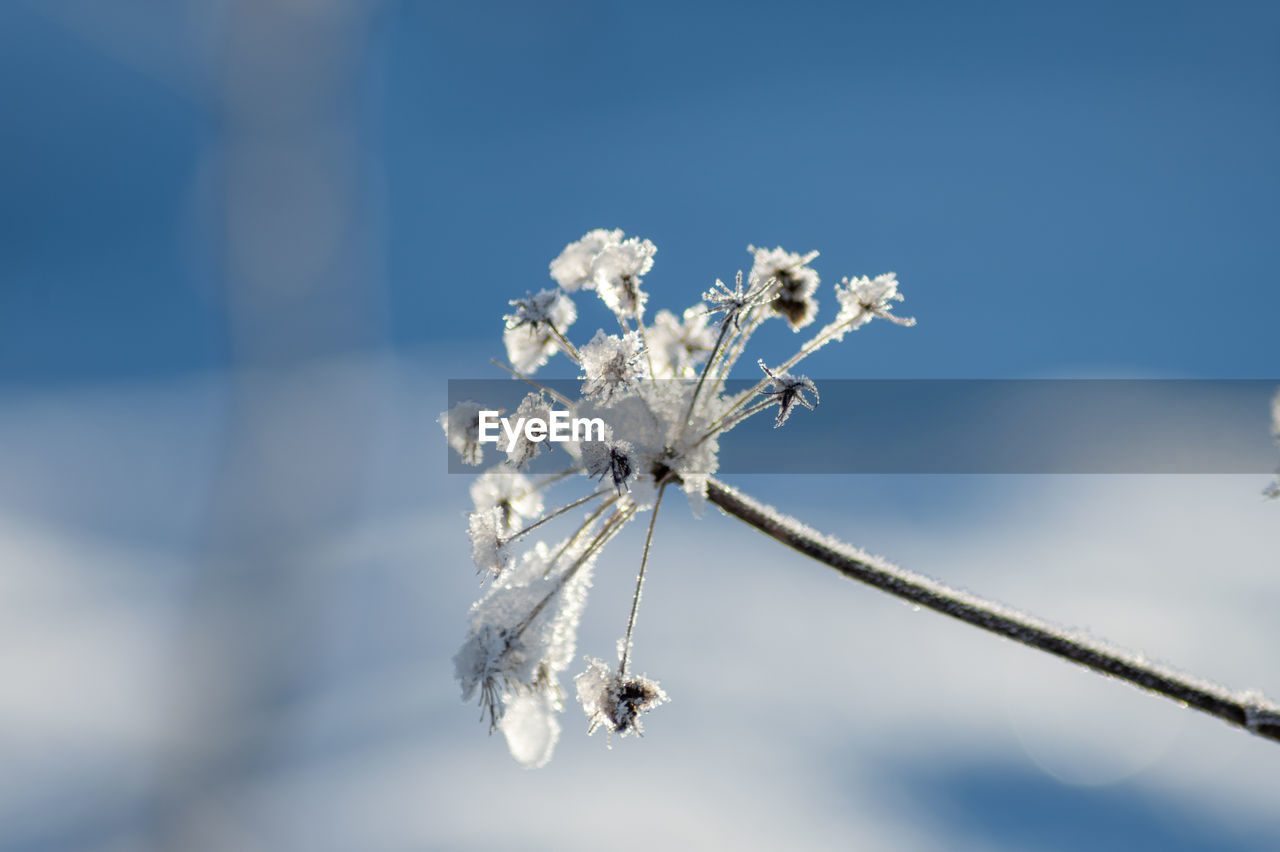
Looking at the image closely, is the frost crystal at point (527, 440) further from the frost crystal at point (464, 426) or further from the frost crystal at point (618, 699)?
the frost crystal at point (618, 699)

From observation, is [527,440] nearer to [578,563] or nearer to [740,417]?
[578,563]

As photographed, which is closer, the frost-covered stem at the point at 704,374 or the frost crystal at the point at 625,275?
the frost-covered stem at the point at 704,374

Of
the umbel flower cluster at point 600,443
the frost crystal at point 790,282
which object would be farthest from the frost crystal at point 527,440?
the frost crystal at point 790,282

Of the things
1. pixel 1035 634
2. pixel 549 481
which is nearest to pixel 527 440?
pixel 549 481

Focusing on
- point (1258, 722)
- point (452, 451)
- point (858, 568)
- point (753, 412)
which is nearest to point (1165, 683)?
point (1258, 722)

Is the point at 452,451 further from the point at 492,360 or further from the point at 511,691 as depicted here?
the point at 511,691

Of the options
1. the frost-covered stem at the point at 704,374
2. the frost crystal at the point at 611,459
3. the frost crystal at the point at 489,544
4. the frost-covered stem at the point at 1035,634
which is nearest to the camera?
the frost-covered stem at the point at 1035,634
